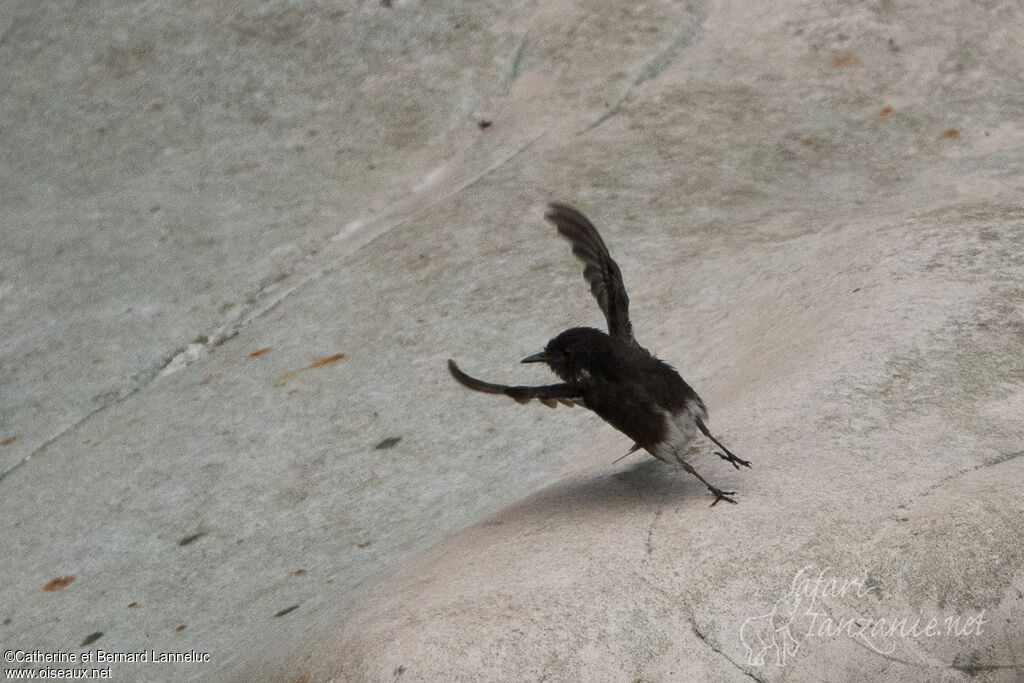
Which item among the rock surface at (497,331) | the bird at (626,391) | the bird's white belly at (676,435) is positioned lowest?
the rock surface at (497,331)

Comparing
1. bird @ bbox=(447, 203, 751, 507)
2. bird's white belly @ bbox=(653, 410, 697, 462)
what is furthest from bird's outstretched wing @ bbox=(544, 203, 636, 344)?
bird's white belly @ bbox=(653, 410, 697, 462)

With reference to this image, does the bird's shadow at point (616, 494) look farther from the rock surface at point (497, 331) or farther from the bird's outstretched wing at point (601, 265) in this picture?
the bird's outstretched wing at point (601, 265)

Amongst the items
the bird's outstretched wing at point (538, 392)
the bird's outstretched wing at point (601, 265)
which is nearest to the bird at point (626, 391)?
the bird's outstretched wing at point (538, 392)

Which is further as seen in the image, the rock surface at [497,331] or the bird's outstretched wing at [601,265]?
the bird's outstretched wing at [601,265]

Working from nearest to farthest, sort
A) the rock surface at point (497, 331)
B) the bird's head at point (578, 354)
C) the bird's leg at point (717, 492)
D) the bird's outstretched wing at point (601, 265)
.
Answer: the rock surface at point (497, 331) → the bird's leg at point (717, 492) → the bird's head at point (578, 354) → the bird's outstretched wing at point (601, 265)

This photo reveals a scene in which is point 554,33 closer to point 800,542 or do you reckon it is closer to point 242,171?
point 242,171

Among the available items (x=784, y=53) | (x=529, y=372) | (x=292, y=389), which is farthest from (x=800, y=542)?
(x=784, y=53)

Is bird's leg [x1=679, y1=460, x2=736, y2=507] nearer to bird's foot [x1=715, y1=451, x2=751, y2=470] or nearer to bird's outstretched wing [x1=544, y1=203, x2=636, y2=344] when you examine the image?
bird's foot [x1=715, y1=451, x2=751, y2=470]
